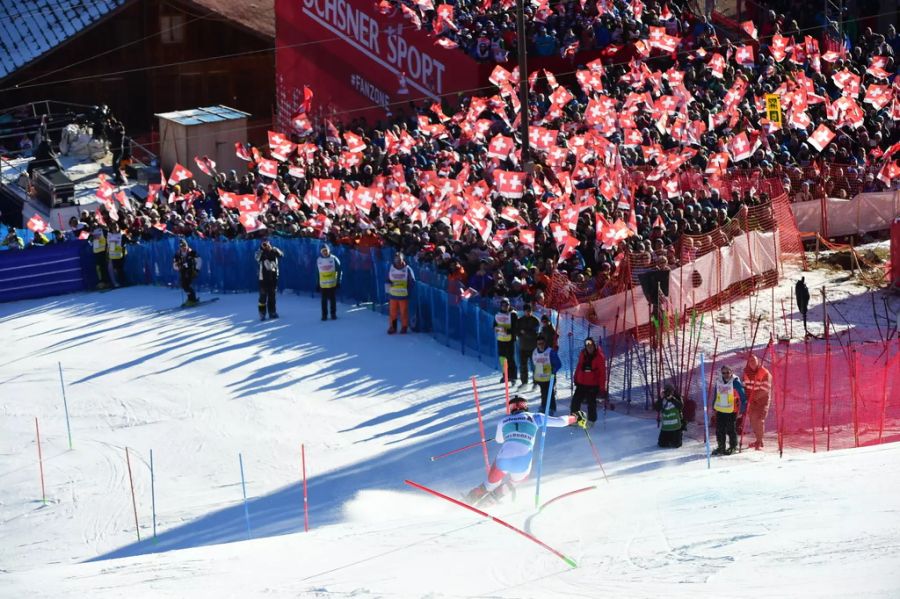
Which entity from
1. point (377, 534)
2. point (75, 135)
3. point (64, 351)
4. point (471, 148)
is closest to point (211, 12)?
point (75, 135)

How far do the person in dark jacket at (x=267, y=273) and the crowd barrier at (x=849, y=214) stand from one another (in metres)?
9.54

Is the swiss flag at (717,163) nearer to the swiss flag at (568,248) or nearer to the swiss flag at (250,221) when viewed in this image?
the swiss flag at (568,248)

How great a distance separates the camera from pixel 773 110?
30391mm

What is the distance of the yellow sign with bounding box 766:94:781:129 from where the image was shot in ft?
99.7

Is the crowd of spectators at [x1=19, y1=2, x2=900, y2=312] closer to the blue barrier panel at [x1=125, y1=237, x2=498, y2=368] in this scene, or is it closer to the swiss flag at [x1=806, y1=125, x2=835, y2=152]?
the swiss flag at [x1=806, y1=125, x2=835, y2=152]

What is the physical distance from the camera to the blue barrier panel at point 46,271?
29.6 meters

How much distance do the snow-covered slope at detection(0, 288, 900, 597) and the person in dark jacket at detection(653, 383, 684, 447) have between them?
A: 229mm

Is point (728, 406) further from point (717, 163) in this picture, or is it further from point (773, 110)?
point (773, 110)

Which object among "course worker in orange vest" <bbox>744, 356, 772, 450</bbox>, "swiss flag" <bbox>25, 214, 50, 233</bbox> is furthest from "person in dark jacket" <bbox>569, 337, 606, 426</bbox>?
"swiss flag" <bbox>25, 214, 50, 233</bbox>

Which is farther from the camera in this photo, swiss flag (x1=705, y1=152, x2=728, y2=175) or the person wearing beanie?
swiss flag (x1=705, y1=152, x2=728, y2=175)

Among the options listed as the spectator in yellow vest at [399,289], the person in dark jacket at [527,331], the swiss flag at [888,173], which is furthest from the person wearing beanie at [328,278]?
the swiss flag at [888,173]

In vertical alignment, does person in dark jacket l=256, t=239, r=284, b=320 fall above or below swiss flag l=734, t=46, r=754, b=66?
below

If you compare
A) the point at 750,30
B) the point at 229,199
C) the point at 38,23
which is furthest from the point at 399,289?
the point at 38,23

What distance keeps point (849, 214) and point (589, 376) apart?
10.8 meters
